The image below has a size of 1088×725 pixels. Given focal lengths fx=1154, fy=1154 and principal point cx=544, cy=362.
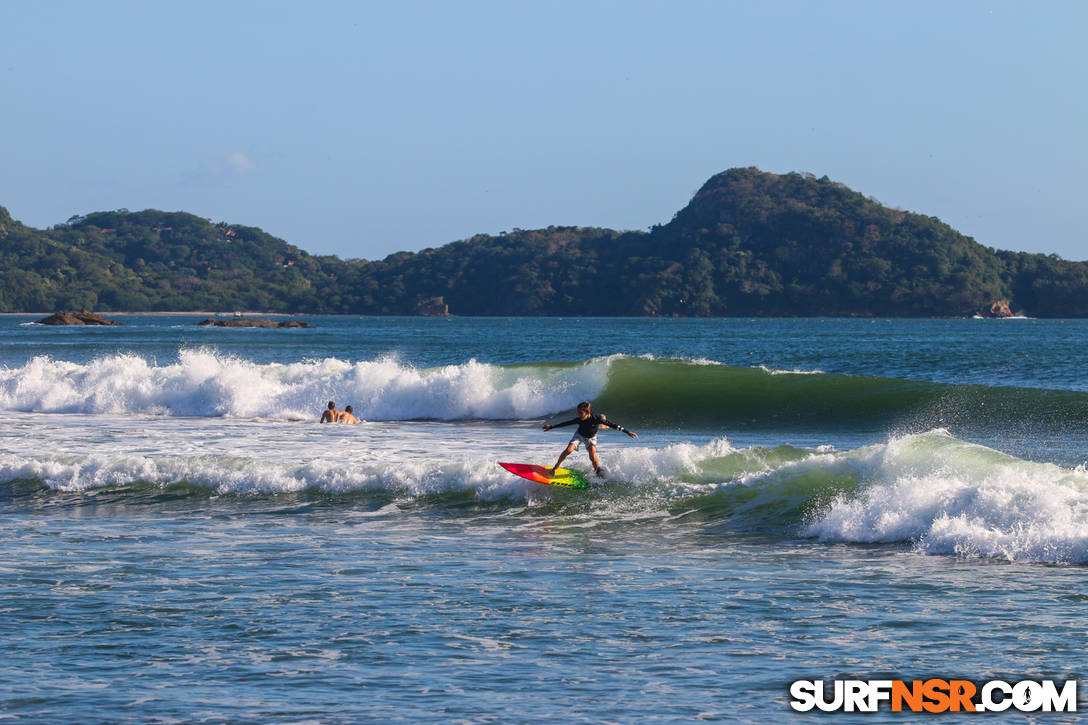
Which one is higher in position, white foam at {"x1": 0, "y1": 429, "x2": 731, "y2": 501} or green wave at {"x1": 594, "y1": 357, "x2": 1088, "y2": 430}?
green wave at {"x1": 594, "y1": 357, "x2": 1088, "y2": 430}

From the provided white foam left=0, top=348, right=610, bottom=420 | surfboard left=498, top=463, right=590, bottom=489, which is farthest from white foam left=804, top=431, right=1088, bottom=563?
white foam left=0, top=348, right=610, bottom=420

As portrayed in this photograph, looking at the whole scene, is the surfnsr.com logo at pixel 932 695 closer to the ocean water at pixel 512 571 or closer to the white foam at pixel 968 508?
the ocean water at pixel 512 571

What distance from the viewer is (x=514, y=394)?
35.2 m

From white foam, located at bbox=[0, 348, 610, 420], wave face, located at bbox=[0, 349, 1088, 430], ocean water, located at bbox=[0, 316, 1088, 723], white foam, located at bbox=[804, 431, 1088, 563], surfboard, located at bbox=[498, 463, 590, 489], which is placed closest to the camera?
ocean water, located at bbox=[0, 316, 1088, 723]

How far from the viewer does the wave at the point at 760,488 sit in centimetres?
1460

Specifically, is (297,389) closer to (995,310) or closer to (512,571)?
(512,571)

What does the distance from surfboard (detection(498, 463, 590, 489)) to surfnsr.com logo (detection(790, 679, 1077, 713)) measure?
9904 mm

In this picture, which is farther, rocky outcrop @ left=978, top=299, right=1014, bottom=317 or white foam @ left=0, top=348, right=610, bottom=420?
rocky outcrop @ left=978, top=299, right=1014, bottom=317

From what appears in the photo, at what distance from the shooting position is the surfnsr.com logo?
854 cm

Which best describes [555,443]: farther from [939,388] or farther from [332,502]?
[939,388]

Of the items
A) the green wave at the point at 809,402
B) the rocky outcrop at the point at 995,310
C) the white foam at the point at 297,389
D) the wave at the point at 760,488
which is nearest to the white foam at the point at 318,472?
the wave at the point at 760,488

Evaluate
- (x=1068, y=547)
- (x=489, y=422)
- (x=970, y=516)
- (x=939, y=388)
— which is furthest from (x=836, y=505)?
(x=939, y=388)

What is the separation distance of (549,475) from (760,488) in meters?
3.40

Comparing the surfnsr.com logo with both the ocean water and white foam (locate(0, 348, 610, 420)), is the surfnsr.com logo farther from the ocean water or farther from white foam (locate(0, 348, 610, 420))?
white foam (locate(0, 348, 610, 420))
